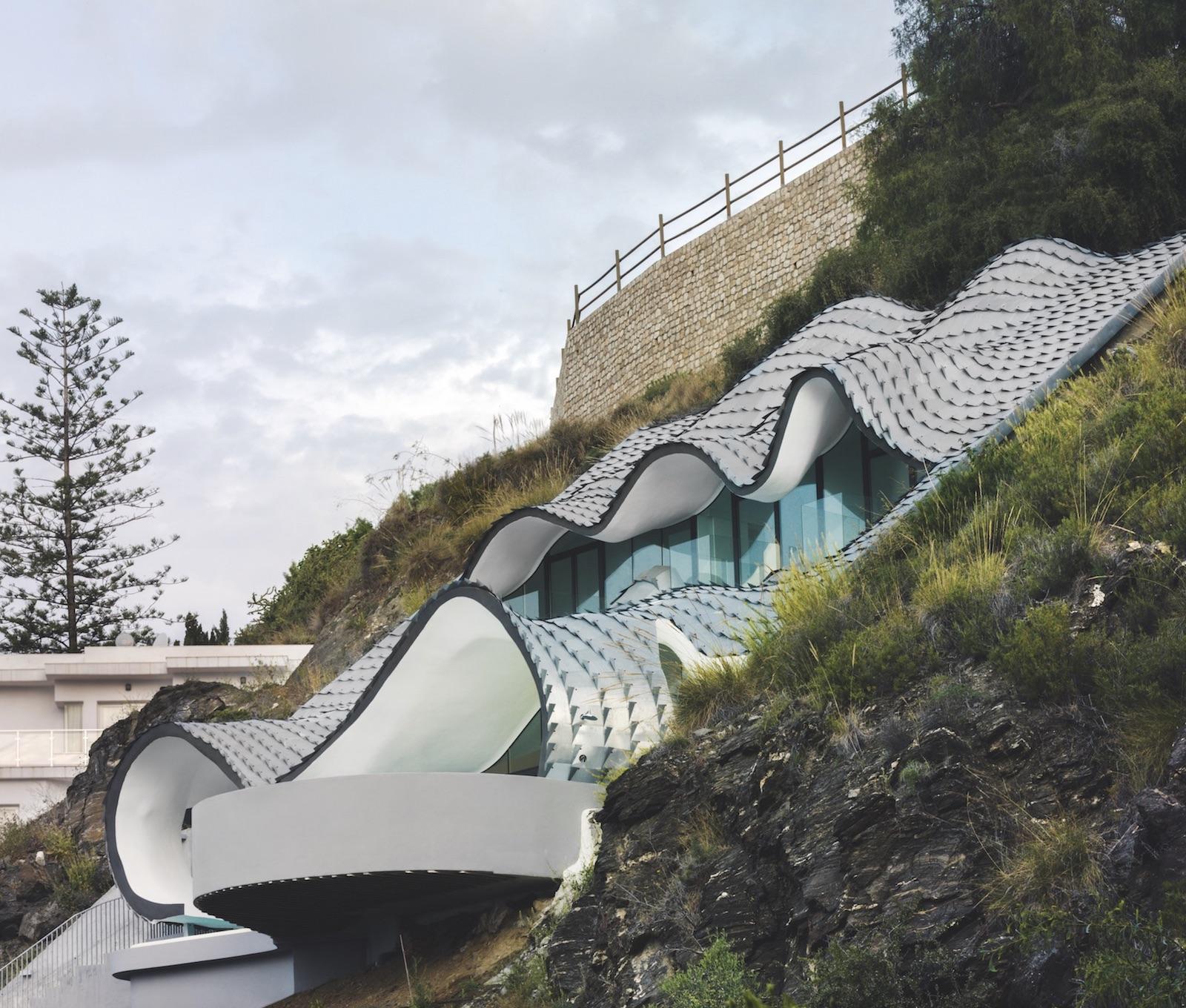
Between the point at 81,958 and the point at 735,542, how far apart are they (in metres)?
11.6

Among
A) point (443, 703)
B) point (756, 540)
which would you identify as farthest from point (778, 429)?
point (443, 703)

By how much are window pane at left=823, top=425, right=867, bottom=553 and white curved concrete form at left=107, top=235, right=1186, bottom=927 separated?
240 millimetres

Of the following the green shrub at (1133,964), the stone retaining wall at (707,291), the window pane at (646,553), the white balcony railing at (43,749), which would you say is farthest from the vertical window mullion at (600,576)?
the white balcony railing at (43,749)

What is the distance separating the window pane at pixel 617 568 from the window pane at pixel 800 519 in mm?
2784

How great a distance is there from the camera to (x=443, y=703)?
58.4 feet

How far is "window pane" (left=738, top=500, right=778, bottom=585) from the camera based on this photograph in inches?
803

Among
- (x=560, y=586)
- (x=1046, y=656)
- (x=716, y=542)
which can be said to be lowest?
(x=1046, y=656)

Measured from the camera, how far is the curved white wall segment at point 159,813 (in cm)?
1980

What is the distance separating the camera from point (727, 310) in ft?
128

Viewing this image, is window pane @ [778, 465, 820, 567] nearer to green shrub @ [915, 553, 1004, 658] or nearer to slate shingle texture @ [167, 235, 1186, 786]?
slate shingle texture @ [167, 235, 1186, 786]

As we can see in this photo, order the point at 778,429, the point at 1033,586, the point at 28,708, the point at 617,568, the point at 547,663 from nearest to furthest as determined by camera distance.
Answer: the point at 1033,586 → the point at 547,663 → the point at 778,429 → the point at 617,568 → the point at 28,708

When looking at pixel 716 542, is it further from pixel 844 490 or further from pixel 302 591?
pixel 302 591

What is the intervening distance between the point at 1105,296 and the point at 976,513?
822cm

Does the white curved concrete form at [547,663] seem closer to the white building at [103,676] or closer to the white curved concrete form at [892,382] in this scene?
the white curved concrete form at [892,382]
